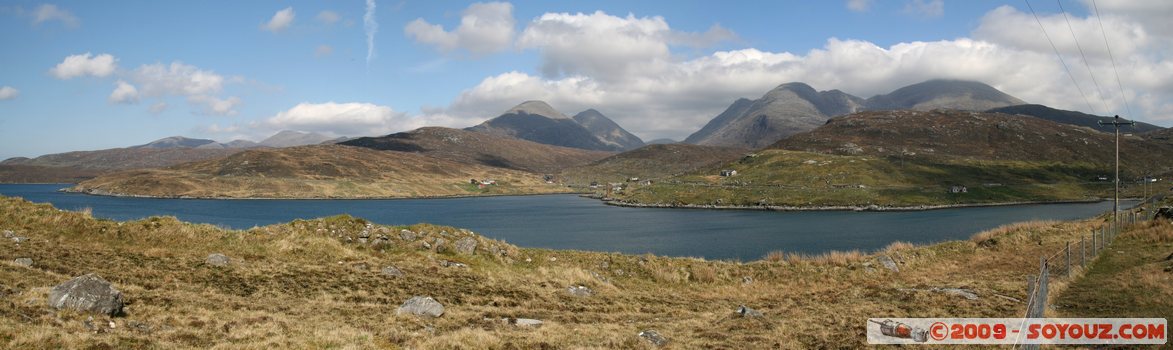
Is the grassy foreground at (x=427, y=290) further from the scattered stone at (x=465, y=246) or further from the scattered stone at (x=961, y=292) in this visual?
the scattered stone at (x=465, y=246)

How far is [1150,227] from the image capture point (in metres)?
43.7

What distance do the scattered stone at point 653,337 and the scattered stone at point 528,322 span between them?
3530mm

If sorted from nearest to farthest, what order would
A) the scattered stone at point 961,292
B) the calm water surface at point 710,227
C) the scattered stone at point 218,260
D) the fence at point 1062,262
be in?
1. the fence at point 1062,262
2. the scattered stone at point 961,292
3. the scattered stone at point 218,260
4. the calm water surface at point 710,227

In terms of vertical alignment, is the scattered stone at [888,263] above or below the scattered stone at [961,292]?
below

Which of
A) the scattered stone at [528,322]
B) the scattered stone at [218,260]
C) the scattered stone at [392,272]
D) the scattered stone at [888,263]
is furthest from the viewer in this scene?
the scattered stone at [888,263]

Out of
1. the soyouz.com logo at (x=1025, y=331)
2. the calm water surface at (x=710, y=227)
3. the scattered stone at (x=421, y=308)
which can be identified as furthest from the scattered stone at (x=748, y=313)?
the calm water surface at (x=710, y=227)

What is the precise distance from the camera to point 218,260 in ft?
85.6

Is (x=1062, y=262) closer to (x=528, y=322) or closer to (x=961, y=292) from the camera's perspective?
(x=961, y=292)

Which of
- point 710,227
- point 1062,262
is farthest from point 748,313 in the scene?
point 710,227

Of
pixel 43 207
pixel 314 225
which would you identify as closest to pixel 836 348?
pixel 314 225

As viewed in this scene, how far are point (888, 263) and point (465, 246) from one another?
2778cm

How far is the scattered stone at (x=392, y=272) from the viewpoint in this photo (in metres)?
27.4

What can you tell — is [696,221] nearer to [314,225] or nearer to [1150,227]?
[1150,227]

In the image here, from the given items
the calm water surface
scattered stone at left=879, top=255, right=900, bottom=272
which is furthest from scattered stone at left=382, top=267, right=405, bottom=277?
the calm water surface
